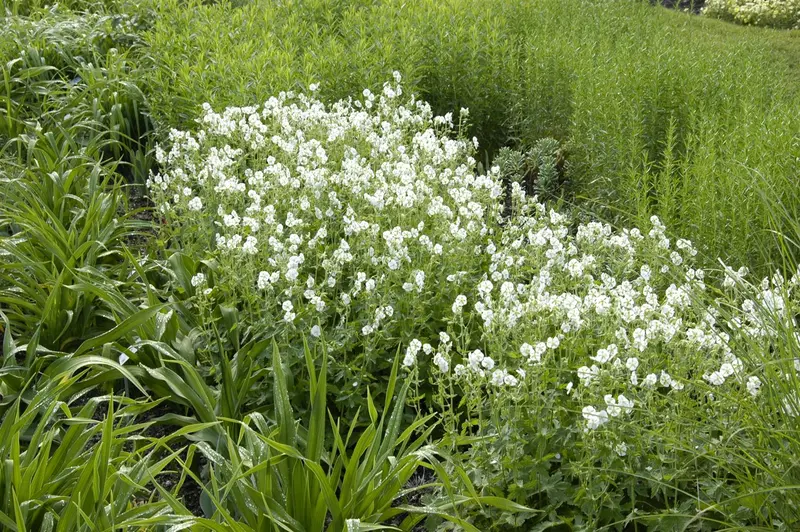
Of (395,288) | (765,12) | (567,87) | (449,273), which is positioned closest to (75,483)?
(395,288)

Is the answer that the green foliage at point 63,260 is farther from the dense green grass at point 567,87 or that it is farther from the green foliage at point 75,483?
the dense green grass at point 567,87

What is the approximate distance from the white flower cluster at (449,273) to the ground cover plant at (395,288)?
0.08ft

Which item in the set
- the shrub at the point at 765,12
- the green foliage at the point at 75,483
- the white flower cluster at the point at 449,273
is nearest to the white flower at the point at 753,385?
the white flower cluster at the point at 449,273

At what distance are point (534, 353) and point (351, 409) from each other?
1159mm

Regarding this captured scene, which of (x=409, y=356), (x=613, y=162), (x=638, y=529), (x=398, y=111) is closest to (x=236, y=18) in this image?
(x=398, y=111)

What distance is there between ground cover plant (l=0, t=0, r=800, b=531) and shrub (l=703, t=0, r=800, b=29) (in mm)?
6166

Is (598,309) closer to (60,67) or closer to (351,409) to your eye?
(351,409)

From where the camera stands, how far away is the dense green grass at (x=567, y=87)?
4.57 m

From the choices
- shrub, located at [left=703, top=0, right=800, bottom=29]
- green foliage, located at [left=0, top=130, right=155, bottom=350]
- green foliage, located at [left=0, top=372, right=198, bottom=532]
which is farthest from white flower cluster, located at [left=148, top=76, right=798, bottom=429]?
shrub, located at [left=703, top=0, right=800, bottom=29]

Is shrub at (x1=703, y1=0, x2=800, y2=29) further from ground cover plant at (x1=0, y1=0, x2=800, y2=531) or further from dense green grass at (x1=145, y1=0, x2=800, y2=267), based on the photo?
ground cover plant at (x1=0, y1=0, x2=800, y2=531)

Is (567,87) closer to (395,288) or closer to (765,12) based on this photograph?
(395,288)

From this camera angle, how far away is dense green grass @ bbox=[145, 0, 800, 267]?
180 inches

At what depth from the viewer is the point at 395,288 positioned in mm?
3668

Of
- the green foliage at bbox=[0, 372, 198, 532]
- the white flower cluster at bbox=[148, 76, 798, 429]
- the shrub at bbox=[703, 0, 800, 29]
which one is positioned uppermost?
the shrub at bbox=[703, 0, 800, 29]
